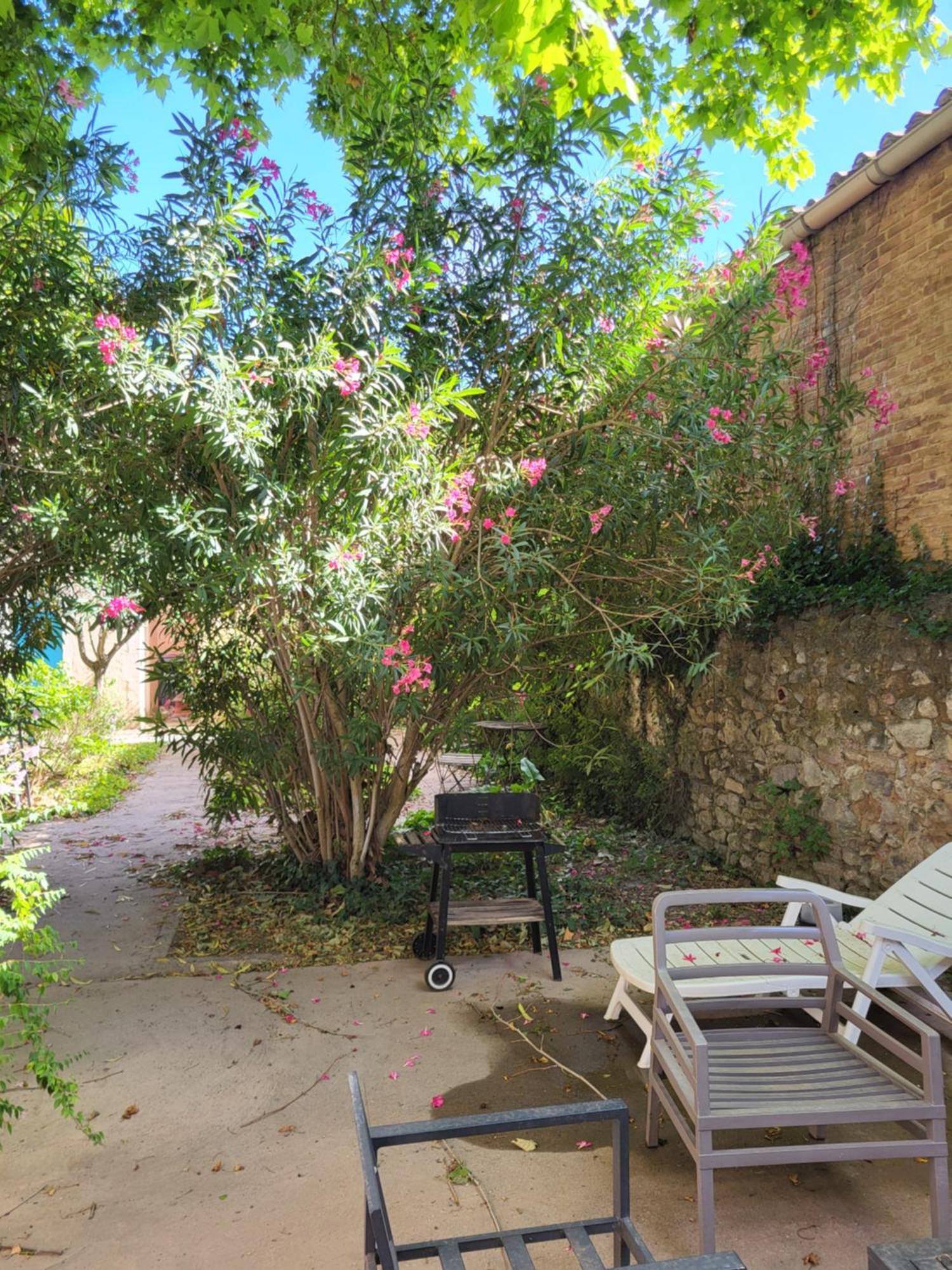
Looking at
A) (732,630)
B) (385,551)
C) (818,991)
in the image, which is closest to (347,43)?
(385,551)

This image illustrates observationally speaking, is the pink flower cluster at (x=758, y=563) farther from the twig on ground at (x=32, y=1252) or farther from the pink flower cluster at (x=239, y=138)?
the twig on ground at (x=32, y=1252)

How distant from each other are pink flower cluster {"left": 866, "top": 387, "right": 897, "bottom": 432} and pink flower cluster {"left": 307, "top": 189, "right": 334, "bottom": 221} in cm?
341

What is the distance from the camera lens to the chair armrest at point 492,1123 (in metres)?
1.80

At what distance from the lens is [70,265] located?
4160 millimetres

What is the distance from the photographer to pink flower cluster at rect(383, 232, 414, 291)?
159 inches

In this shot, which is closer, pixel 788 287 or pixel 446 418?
pixel 446 418

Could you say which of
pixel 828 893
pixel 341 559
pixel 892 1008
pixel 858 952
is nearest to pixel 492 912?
pixel 828 893

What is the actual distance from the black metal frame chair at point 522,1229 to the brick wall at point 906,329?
4259 millimetres

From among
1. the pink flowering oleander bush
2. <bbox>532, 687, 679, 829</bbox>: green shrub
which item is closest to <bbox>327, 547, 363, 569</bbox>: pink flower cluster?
the pink flowering oleander bush

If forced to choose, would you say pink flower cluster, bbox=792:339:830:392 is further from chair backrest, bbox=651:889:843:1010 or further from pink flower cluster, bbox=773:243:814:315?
chair backrest, bbox=651:889:843:1010

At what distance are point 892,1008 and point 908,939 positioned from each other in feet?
2.35

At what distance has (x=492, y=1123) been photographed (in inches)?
70.9

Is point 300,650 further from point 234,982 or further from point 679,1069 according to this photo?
point 679,1069

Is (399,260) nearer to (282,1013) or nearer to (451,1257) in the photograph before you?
(282,1013)
